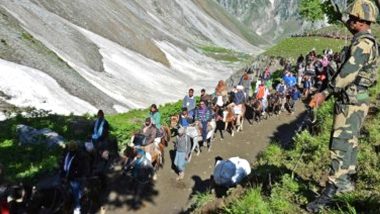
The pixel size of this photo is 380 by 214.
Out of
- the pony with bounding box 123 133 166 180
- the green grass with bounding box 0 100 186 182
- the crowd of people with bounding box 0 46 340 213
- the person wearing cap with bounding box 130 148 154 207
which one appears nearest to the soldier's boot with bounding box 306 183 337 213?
the crowd of people with bounding box 0 46 340 213

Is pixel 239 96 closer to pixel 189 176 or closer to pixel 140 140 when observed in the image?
pixel 189 176

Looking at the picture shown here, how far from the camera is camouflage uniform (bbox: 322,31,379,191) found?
6859mm

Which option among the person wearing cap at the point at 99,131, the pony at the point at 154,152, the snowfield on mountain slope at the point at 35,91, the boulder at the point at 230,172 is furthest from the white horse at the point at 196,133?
the snowfield on mountain slope at the point at 35,91

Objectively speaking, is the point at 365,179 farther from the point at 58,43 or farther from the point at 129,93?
the point at 58,43

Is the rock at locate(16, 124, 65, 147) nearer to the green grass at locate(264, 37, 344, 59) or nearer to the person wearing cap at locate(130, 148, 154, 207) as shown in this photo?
the person wearing cap at locate(130, 148, 154, 207)

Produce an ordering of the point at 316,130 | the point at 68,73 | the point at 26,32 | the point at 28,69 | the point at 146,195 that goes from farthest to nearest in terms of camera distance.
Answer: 1. the point at 26,32
2. the point at 68,73
3. the point at 28,69
4. the point at 146,195
5. the point at 316,130

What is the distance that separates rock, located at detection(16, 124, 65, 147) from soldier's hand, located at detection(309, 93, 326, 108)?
1299cm

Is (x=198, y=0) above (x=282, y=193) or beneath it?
above

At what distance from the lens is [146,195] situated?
16.3 meters

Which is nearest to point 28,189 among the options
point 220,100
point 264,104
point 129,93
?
point 220,100

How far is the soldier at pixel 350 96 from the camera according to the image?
6.84 meters

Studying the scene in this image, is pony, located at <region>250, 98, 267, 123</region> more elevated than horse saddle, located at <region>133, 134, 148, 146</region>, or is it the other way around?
pony, located at <region>250, 98, 267, 123</region>

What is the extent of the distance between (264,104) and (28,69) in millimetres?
19520

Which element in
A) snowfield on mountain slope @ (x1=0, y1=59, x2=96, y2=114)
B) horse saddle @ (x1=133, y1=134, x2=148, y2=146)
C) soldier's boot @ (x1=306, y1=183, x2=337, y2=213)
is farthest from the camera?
snowfield on mountain slope @ (x1=0, y1=59, x2=96, y2=114)
